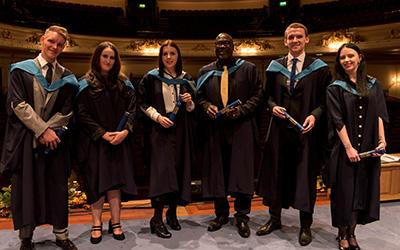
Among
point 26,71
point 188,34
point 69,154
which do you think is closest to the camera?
point 26,71

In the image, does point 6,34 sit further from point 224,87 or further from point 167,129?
point 224,87

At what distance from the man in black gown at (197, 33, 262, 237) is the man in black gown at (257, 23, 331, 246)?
14 centimetres

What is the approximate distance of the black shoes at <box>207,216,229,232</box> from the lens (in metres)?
3.09

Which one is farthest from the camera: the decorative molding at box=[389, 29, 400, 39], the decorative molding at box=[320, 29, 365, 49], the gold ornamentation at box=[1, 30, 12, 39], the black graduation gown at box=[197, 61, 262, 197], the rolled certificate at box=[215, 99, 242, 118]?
the decorative molding at box=[320, 29, 365, 49]

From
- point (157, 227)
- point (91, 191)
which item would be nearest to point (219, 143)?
point (157, 227)

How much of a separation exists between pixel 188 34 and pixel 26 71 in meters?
9.91

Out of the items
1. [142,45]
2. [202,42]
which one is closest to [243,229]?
[142,45]

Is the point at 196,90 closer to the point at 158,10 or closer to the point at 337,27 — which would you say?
the point at 337,27

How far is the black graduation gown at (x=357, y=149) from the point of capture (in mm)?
2609

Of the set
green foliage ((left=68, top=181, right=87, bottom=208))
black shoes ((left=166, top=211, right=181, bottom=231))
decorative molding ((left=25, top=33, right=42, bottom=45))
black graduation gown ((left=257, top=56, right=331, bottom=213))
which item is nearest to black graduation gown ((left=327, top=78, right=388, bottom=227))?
black graduation gown ((left=257, top=56, right=331, bottom=213))

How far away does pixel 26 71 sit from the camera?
8.37 feet

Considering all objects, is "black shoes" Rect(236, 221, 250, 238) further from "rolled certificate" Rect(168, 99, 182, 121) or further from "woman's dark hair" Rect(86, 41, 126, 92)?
"woman's dark hair" Rect(86, 41, 126, 92)

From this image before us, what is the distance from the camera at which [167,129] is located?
2992 millimetres

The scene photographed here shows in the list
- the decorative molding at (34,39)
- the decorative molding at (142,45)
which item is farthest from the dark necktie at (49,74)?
the decorative molding at (142,45)
